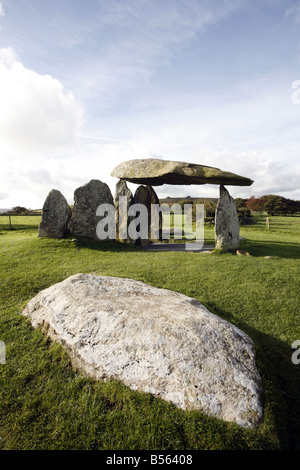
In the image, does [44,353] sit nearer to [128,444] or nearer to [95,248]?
[128,444]

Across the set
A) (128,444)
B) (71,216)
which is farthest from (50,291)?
(71,216)

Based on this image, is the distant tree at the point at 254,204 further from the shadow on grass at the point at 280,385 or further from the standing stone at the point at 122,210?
the shadow on grass at the point at 280,385

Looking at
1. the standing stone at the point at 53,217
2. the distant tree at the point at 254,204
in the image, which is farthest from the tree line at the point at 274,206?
the standing stone at the point at 53,217

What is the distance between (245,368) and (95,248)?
1085 cm

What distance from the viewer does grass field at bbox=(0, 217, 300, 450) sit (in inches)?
137

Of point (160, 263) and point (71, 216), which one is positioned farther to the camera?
point (71, 216)

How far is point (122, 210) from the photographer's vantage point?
15992 mm

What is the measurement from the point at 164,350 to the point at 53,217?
12.2 meters

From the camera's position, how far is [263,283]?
9.15 meters

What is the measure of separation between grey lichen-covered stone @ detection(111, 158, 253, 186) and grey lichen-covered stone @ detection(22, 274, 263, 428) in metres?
9.34

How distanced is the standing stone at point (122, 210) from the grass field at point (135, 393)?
6.19m

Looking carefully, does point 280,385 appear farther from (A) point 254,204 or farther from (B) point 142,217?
(A) point 254,204
